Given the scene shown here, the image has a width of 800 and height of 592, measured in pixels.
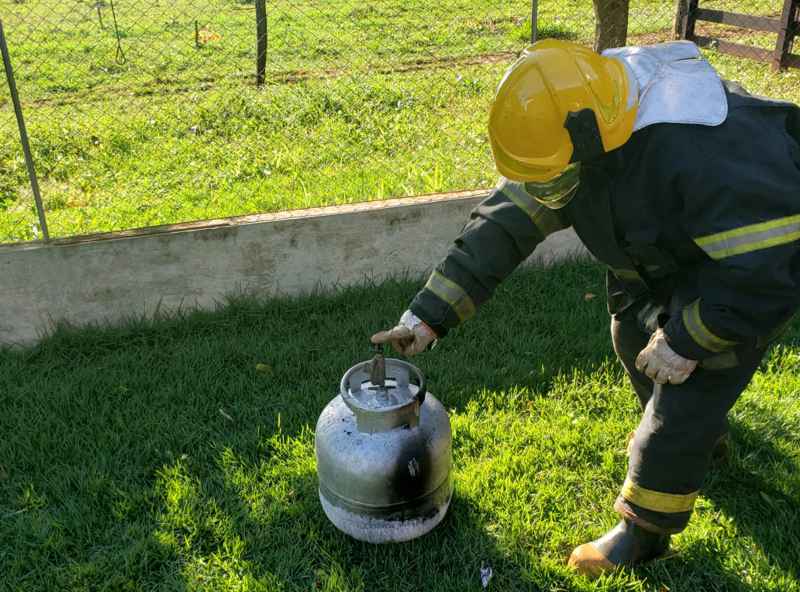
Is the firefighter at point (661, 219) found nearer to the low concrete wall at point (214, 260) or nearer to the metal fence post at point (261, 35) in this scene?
the low concrete wall at point (214, 260)

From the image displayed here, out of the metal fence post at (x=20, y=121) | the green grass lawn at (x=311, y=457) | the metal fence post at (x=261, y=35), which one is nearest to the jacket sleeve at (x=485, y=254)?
the green grass lawn at (x=311, y=457)

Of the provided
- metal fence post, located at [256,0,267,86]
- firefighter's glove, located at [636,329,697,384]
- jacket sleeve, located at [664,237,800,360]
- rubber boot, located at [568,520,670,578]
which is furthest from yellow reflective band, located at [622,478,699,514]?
metal fence post, located at [256,0,267,86]

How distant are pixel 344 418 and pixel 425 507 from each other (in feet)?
1.43

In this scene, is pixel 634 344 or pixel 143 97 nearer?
pixel 634 344

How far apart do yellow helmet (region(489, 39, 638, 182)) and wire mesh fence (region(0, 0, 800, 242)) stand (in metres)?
2.77

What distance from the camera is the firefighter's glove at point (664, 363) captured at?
7.82ft

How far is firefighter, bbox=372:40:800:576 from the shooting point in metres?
2.19

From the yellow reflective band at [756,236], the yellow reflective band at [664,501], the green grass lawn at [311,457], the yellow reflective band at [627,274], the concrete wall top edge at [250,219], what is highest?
the yellow reflective band at [756,236]

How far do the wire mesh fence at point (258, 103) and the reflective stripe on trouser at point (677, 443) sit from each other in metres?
2.79

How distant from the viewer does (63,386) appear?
12.8 feet

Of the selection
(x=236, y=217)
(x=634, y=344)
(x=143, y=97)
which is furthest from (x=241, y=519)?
(x=143, y=97)

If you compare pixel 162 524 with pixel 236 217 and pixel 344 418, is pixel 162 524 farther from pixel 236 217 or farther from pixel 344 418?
pixel 236 217

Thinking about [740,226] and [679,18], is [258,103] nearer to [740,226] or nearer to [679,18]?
[679,18]

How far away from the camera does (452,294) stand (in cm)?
280
